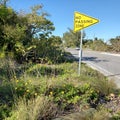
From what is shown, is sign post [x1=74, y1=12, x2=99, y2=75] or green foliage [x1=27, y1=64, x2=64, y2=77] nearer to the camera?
green foliage [x1=27, y1=64, x2=64, y2=77]

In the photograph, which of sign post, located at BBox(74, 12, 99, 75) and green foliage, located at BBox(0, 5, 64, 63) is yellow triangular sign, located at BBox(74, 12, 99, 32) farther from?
green foliage, located at BBox(0, 5, 64, 63)

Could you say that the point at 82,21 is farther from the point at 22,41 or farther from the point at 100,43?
the point at 100,43

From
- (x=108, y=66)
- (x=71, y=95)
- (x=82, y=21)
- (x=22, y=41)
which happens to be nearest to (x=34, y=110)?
(x=71, y=95)

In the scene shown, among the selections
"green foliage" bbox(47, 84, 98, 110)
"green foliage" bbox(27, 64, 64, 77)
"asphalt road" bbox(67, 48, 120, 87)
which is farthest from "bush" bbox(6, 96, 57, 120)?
"asphalt road" bbox(67, 48, 120, 87)

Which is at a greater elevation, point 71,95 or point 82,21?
point 82,21

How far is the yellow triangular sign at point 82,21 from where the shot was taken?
9.77 metres

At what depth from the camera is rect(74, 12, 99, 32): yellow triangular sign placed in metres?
9.77

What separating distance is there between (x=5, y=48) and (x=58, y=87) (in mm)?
8913

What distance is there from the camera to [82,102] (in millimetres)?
5977

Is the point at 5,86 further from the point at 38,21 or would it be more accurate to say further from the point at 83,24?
the point at 38,21

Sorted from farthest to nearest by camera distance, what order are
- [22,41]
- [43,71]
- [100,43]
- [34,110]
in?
[100,43] → [22,41] → [43,71] → [34,110]

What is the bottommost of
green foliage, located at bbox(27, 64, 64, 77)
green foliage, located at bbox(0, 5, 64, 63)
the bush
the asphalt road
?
the asphalt road

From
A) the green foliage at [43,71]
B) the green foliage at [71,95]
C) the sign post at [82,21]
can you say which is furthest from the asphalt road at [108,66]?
the sign post at [82,21]

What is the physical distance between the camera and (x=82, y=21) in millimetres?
9836
